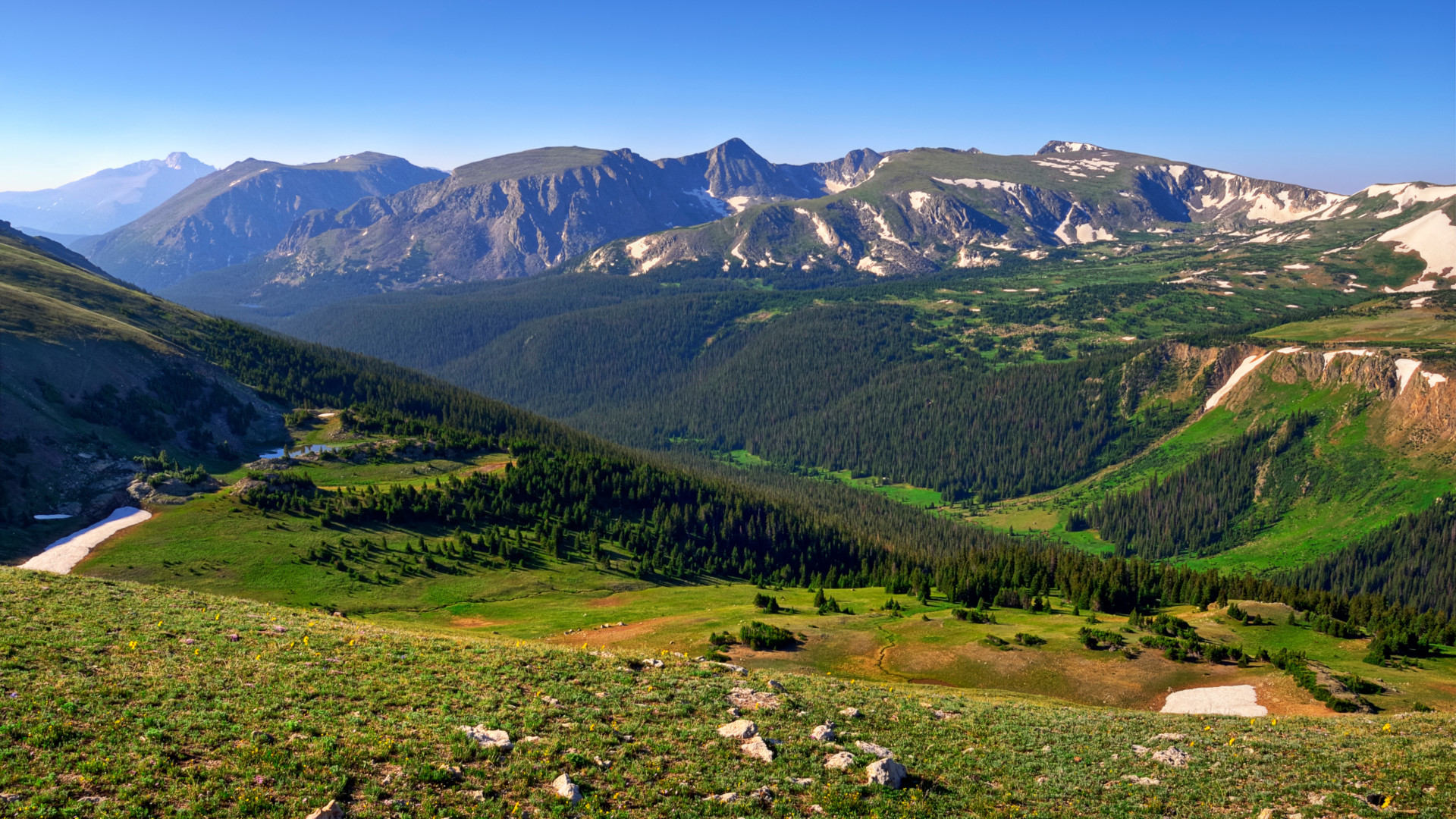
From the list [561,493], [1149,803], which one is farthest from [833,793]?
[561,493]

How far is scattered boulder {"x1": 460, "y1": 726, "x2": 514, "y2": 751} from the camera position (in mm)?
28764

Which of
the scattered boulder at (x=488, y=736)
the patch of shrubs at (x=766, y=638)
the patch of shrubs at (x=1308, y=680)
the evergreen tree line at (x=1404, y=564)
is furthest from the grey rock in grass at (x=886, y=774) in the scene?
the evergreen tree line at (x=1404, y=564)

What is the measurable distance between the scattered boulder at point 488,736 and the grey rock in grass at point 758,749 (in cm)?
930

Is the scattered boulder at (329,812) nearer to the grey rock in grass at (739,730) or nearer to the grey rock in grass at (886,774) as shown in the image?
the grey rock in grass at (739,730)

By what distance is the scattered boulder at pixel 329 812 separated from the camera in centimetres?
2219

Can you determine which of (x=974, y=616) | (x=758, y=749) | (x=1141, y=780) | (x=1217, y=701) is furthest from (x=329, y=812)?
(x=974, y=616)

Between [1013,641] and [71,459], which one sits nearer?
[1013,641]

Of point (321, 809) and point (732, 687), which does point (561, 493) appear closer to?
point (732, 687)

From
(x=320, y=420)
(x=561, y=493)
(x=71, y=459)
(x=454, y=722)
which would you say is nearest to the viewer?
(x=454, y=722)

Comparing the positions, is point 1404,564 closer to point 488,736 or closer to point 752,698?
point 752,698

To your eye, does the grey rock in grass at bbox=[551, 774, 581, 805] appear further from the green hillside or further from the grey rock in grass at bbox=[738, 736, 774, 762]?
the grey rock in grass at bbox=[738, 736, 774, 762]

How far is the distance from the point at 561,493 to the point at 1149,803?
139 metres

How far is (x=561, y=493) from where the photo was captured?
517ft

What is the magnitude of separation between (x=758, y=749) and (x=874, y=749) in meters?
5.20
